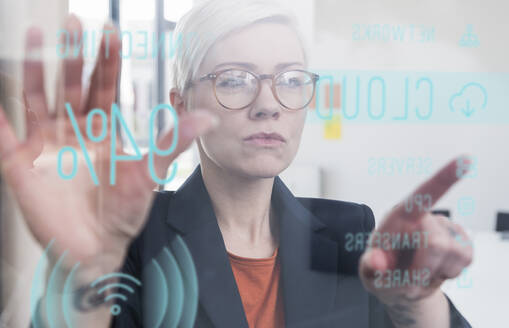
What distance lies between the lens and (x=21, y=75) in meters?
0.59

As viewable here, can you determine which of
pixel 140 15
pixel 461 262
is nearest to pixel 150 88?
pixel 140 15

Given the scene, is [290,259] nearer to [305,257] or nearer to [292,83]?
[305,257]

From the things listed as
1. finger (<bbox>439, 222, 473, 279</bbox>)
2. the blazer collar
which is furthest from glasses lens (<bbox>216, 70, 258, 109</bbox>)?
finger (<bbox>439, 222, 473, 279</bbox>)

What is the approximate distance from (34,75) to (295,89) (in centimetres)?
32

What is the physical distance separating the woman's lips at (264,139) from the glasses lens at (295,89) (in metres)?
0.04

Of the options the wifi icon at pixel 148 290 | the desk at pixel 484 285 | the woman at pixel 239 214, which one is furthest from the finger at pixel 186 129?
the desk at pixel 484 285

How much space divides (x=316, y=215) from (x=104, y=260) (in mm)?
283

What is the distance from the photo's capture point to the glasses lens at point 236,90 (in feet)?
1.91

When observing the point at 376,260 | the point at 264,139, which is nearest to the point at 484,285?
the point at 376,260

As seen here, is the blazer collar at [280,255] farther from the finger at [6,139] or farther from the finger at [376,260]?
the finger at [6,139]

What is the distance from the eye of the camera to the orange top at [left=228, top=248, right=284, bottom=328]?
63 centimetres

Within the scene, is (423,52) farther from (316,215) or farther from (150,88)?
(150,88)

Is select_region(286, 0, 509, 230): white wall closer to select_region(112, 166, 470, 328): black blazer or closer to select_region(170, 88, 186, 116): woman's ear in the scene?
select_region(112, 166, 470, 328): black blazer

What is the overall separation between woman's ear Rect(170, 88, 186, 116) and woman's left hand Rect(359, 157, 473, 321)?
31cm
